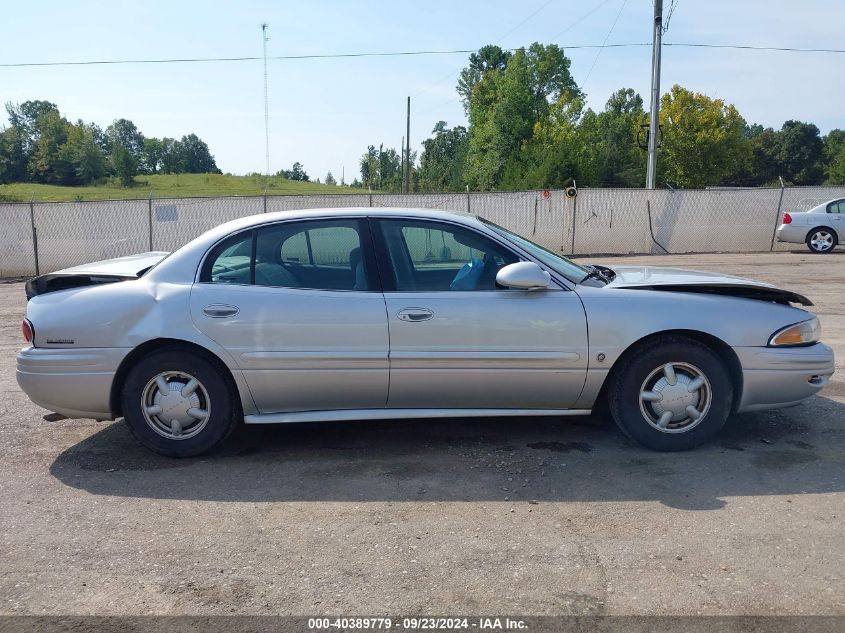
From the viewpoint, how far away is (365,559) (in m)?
3.27

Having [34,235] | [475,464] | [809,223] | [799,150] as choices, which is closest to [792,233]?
[809,223]

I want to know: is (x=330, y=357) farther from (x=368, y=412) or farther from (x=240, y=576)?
(x=240, y=576)

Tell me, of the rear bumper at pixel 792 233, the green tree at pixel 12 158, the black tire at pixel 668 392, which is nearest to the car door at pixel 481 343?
the black tire at pixel 668 392

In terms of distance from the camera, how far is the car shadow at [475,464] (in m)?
3.97

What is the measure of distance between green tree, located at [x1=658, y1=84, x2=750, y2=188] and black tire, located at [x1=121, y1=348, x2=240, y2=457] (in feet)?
191

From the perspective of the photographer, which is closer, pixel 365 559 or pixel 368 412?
pixel 365 559

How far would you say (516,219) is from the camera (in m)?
18.8

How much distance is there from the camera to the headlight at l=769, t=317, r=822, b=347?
4.38 m

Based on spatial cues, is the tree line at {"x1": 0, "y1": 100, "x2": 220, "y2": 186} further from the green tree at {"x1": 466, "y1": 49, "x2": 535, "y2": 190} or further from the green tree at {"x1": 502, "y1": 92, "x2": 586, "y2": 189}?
the green tree at {"x1": 502, "y1": 92, "x2": 586, "y2": 189}

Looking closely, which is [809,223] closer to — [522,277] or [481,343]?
[522,277]

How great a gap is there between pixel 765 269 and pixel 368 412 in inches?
494

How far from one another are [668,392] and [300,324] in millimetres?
2225

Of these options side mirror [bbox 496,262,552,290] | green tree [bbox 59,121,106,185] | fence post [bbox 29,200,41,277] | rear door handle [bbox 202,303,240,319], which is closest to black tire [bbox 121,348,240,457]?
rear door handle [bbox 202,303,240,319]

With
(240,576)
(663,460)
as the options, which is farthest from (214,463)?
(663,460)
